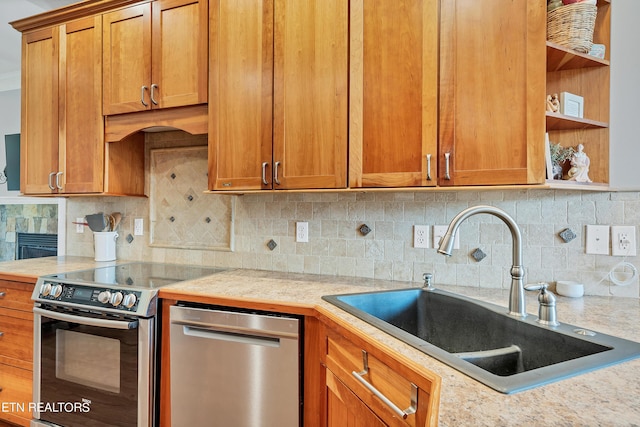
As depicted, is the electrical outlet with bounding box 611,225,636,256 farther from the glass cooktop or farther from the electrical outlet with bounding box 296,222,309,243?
the glass cooktop

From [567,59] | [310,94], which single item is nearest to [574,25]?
[567,59]

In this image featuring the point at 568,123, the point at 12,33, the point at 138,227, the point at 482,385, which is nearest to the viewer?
the point at 482,385

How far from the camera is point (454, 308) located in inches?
57.6

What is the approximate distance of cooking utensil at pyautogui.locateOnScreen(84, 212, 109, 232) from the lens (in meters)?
2.54

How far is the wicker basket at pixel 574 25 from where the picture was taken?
1430 millimetres

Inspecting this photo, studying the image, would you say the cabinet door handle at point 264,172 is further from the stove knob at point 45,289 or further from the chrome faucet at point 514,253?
the stove knob at point 45,289

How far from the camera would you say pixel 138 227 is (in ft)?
8.51

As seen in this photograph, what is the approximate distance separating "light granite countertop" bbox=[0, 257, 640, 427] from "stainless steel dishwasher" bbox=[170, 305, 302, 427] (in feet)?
0.30

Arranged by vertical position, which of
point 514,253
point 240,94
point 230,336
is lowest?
point 230,336

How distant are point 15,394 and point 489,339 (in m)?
2.49

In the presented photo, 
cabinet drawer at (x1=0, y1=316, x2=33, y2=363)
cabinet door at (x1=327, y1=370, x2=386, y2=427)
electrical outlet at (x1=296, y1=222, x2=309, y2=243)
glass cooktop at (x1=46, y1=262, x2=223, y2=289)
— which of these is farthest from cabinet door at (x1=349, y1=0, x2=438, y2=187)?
cabinet drawer at (x1=0, y1=316, x2=33, y2=363)

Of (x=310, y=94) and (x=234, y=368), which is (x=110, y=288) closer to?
(x=234, y=368)

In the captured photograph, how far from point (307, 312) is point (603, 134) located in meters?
1.46

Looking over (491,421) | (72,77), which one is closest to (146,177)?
(72,77)
